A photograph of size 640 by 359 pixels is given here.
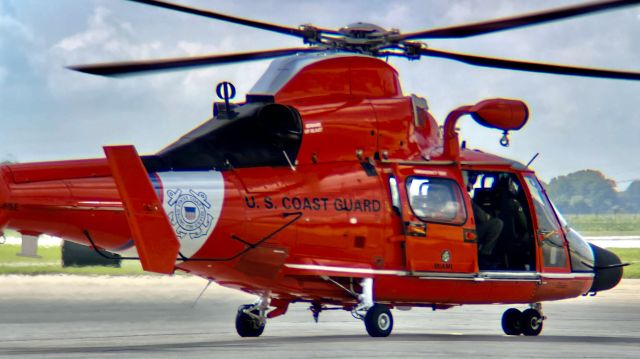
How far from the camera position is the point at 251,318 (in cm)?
1623

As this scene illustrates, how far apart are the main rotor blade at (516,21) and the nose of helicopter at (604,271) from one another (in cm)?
527

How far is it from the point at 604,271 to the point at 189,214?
25.8ft

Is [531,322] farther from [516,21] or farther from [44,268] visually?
[44,268]

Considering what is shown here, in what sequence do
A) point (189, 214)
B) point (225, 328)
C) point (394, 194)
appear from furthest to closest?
point (225, 328), point (394, 194), point (189, 214)

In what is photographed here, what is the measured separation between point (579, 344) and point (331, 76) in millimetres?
5124

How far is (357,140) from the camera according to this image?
16.0 metres

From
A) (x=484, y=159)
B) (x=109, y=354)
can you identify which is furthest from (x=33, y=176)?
(x=484, y=159)

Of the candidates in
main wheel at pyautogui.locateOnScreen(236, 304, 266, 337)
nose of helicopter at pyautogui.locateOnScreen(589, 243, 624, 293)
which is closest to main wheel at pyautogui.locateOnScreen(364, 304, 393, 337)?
main wheel at pyautogui.locateOnScreen(236, 304, 266, 337)

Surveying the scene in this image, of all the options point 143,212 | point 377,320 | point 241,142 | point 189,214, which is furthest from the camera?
point 377,320

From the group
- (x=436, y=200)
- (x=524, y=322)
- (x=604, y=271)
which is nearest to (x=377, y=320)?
(x=436, y=200)

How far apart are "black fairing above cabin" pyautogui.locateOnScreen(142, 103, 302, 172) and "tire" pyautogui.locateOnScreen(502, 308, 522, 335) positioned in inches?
194

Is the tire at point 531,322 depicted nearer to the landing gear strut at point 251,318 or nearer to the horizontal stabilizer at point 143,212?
the landing gear strut at point 251,318

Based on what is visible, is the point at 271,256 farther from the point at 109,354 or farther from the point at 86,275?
the point at 86,275

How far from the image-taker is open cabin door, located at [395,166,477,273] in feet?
52.2
